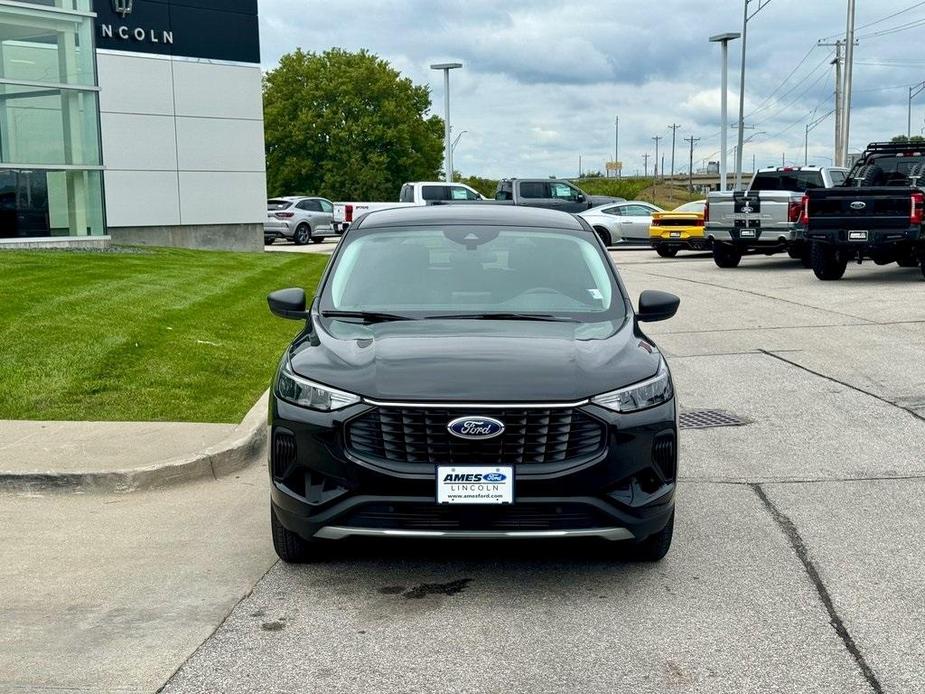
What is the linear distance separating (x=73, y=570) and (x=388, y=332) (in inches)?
72.6

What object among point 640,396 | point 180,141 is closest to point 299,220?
point 180,141

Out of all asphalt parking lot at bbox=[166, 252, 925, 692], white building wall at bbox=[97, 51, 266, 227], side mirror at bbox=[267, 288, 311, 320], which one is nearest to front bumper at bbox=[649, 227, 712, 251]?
white building wall at bbox=[97, 51, 266, 227]

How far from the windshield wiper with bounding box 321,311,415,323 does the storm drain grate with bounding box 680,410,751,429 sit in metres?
3.48

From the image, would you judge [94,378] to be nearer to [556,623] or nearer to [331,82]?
[556,623]

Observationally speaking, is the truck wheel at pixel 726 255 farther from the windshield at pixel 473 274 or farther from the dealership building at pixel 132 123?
the windshield at pixel 473 274

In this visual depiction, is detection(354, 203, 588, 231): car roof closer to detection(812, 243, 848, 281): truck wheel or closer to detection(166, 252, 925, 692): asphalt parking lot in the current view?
detection(166, 252, 925, 692): asphalt parking lot

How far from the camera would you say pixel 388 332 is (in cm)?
556

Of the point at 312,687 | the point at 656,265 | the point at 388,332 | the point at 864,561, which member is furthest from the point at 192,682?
the point at 656,265

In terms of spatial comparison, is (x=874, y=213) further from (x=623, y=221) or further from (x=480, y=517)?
(x=480, y=517)

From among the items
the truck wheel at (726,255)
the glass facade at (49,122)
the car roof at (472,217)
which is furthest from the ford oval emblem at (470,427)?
the truck wheel at (726,255)

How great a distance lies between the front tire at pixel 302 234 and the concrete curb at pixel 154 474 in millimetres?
33516

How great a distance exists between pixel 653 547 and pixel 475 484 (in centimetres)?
106

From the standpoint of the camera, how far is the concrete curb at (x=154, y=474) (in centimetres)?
673

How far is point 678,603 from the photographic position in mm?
4895
